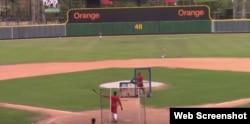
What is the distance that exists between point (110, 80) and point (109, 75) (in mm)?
2609

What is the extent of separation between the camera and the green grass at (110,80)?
2319cm

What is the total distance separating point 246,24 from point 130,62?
1417 inches

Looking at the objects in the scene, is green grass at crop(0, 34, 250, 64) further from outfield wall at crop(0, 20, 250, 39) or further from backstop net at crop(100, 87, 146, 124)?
backstop net at crop(100, 87, 146, 124)

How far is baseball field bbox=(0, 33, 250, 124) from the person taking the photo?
2152 cm

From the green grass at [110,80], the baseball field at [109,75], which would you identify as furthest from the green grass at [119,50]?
the green grass at [110,80]

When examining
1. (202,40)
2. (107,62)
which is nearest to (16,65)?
(107,62)

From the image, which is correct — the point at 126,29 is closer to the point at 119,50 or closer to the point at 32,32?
the point at 32,32

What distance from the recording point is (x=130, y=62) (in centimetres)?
4056

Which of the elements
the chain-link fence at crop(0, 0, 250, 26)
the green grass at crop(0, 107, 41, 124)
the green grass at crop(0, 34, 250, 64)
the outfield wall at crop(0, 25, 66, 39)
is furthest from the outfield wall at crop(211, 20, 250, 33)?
the green grass at crop(0, 107, 41, 124)

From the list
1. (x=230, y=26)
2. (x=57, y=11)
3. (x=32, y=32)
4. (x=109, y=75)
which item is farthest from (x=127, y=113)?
(x=57, y=11)

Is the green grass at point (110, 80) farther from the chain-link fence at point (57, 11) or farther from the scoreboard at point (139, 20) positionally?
the chain-link fence at point (57, 11)

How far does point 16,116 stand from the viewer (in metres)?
20.3

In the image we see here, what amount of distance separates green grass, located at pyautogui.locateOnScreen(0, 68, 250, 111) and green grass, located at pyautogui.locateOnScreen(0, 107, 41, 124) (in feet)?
5.70

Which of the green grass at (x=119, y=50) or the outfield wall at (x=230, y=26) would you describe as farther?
the outfield wall at (x=230, y=26)
